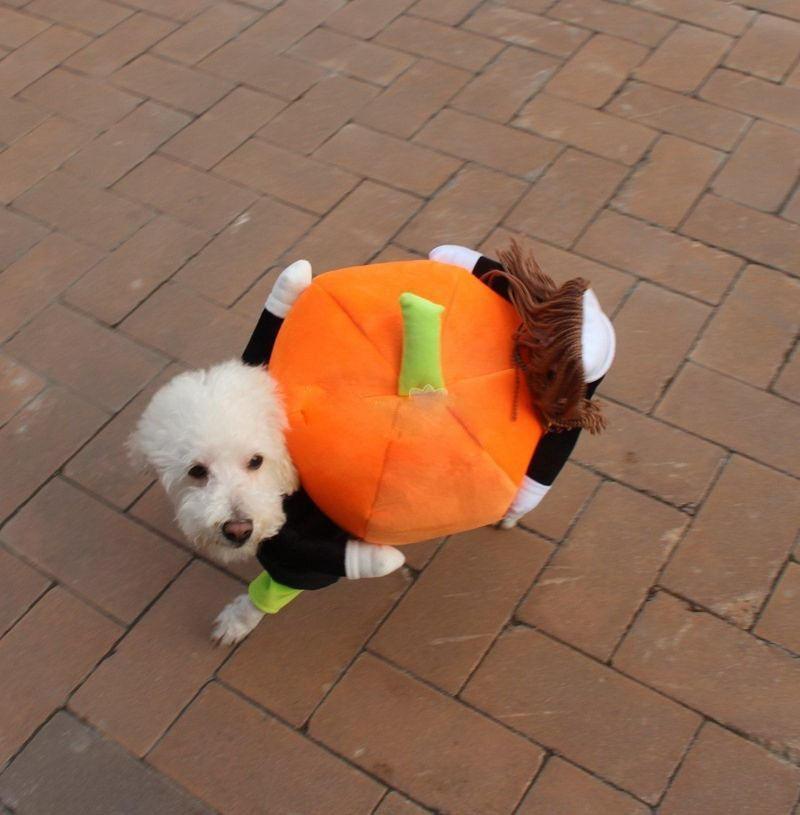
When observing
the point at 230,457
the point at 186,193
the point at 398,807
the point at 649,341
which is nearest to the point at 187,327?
the point at 186,193

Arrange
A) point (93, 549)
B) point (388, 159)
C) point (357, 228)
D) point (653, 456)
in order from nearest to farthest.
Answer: point (93, 549) < point (653, 456) < point (357, 228) < point (388, 159)

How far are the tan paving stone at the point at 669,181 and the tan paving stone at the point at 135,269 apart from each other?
1634 mm

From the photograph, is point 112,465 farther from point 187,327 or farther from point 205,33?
point 205,33

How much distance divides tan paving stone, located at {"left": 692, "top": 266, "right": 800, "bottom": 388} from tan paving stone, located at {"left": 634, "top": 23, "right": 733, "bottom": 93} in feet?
3.60

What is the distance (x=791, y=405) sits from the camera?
2.64 m

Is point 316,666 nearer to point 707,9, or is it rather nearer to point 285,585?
point 285,585

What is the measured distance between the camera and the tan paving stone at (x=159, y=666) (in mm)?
2121

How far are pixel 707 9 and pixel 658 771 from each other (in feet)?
11.2

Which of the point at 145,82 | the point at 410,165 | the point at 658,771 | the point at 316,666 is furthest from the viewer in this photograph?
the point at 145,82

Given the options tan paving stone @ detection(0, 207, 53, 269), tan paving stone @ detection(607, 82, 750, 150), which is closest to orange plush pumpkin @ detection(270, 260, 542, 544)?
tan paving stone @ detection(0, 207, 53, 269)

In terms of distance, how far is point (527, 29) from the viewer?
3.82 metres

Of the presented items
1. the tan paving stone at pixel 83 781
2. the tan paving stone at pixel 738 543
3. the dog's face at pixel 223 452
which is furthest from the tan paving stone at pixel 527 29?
the tan paving stone at pixel 83 781

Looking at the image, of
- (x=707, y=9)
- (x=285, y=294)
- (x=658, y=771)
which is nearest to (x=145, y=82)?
(x=285, y=294)

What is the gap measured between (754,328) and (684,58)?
1.53 metres
